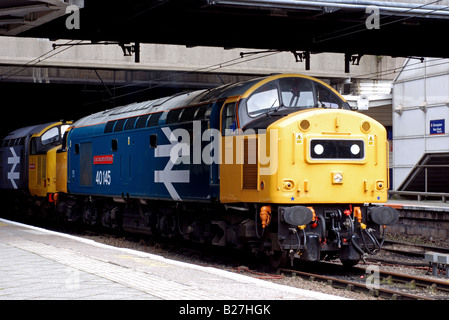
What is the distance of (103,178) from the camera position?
784 inches

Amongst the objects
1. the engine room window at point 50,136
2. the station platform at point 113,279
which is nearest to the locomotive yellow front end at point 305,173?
the station platform at point 113,279

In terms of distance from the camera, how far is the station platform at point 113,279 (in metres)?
8.17

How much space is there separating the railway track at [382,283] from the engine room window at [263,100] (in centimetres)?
298

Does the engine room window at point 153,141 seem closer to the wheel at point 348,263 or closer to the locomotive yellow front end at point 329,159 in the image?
the locomotive yellow front end at point 329,159

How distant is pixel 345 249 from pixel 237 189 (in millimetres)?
2237

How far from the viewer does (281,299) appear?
8.02 m

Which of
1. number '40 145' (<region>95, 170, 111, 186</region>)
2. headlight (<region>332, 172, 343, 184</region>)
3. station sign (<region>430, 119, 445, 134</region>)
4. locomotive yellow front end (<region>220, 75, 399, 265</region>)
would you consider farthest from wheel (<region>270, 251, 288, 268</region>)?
station sign (<region>430, 119, 445, 134</region>)

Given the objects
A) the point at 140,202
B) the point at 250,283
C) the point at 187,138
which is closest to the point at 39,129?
A: the point at 140,202

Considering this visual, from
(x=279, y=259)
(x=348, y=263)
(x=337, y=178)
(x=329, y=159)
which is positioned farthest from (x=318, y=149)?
(x=348, y=263)

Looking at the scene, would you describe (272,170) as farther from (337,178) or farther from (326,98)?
(326,98)

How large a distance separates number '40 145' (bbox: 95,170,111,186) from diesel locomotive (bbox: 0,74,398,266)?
255 centimetres

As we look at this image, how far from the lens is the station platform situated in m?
8.17

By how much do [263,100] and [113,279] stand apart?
17.6 feet
